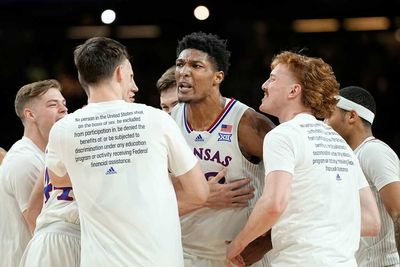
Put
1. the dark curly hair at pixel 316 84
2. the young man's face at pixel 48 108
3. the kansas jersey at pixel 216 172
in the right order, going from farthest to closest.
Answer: the young man's face at pixel 48 108 < the kansas jersey at pixel 216 172 < the dark curly hair at pixel 316 84

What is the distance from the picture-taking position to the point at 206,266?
576cm

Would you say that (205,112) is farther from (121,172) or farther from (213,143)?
(121,172)

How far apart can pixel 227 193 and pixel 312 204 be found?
41.7 inches

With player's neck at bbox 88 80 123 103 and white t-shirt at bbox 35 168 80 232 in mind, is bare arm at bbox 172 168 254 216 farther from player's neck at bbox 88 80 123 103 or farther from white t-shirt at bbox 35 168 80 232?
player's neck at bbox 88 80 123 103

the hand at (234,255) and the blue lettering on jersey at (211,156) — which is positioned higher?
the blue lettering on jersey at (211,156)

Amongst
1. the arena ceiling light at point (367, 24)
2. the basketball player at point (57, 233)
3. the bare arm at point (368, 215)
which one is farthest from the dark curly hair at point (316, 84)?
the arena ceiling light at point (367, 24)

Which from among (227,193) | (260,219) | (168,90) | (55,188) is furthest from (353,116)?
(55,188)

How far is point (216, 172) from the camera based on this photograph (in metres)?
5.70

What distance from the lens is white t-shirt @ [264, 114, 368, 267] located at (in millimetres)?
4523

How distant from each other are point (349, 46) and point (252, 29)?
1493 millimetres

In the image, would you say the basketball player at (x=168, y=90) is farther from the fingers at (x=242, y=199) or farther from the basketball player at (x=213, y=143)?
the fingers at (x=242, y=199)

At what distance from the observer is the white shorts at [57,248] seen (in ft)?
18.0

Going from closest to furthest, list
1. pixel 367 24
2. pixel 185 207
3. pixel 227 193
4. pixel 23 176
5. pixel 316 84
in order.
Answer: pixel 316 84, pixel 185 207, pixel 227 193, pixel 23 176, pixel 367 24

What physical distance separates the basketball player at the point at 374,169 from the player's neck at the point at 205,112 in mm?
1010
